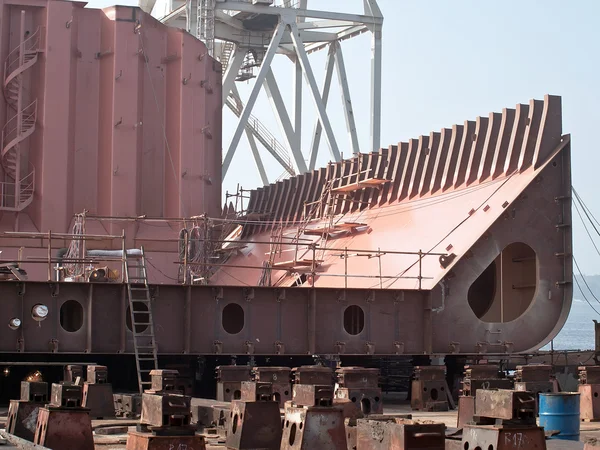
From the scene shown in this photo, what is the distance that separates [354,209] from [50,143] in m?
8.90

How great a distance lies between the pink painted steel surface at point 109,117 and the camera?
31484 millimetres

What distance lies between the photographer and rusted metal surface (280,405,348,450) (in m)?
13.3

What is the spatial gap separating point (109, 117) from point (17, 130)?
2710 millimetres

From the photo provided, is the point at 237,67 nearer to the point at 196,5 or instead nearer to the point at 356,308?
the point at 196,5

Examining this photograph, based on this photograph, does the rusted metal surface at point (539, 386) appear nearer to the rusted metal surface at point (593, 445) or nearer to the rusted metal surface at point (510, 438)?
the rusted metal surface at point (510, 438)

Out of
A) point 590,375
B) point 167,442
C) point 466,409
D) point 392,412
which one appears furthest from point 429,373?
point 167,442

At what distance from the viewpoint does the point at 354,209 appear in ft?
107

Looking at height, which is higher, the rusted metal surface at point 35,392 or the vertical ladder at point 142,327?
the vertical ladder at point 142,327

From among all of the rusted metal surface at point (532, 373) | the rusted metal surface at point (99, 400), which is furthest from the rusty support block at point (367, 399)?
the rusted metal surface at point (99, 400)

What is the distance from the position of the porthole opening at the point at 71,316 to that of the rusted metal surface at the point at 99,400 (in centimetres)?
442

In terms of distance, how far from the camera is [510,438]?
428 inches

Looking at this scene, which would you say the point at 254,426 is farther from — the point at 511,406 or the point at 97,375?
the point at 97,375

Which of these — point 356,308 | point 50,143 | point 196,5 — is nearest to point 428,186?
point 356,308

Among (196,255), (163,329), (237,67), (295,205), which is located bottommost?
(163,329)
